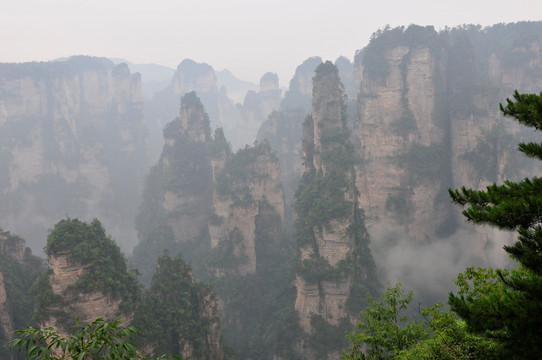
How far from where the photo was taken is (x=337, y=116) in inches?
1313

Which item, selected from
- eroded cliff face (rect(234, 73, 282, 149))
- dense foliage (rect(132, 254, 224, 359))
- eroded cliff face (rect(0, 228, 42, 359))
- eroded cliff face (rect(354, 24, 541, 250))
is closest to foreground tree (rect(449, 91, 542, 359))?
dense foliage (rect(132, 254, 224, 359))

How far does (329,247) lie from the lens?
28109 millimetres

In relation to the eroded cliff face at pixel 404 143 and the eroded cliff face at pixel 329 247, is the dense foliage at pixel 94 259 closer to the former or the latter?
the eroded cliff face at pixel 329 247

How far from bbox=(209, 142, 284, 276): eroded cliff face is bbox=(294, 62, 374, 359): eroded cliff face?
10.3 m

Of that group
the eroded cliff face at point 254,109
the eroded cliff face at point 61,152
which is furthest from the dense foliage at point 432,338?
the eroded cliff face at point 254,109

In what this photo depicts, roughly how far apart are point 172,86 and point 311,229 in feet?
331

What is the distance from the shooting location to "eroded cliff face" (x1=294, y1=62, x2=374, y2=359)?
27453 millimetres

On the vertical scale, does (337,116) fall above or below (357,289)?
above

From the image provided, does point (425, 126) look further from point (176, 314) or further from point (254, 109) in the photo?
point (254, 109)

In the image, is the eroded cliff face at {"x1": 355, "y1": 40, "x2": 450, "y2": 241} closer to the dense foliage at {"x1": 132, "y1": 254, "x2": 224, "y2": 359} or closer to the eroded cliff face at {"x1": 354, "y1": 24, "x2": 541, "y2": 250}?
the eroded cliff face at {"x1": 354, "y1": 24, "x2": 541, "y2": 250}

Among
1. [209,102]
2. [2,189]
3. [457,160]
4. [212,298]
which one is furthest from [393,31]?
[209,102]

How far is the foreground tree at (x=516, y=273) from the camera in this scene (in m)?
4.44

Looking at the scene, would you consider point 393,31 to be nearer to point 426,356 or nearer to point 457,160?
point 457,160

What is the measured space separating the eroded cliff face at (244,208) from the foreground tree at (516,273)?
35.3 meters
